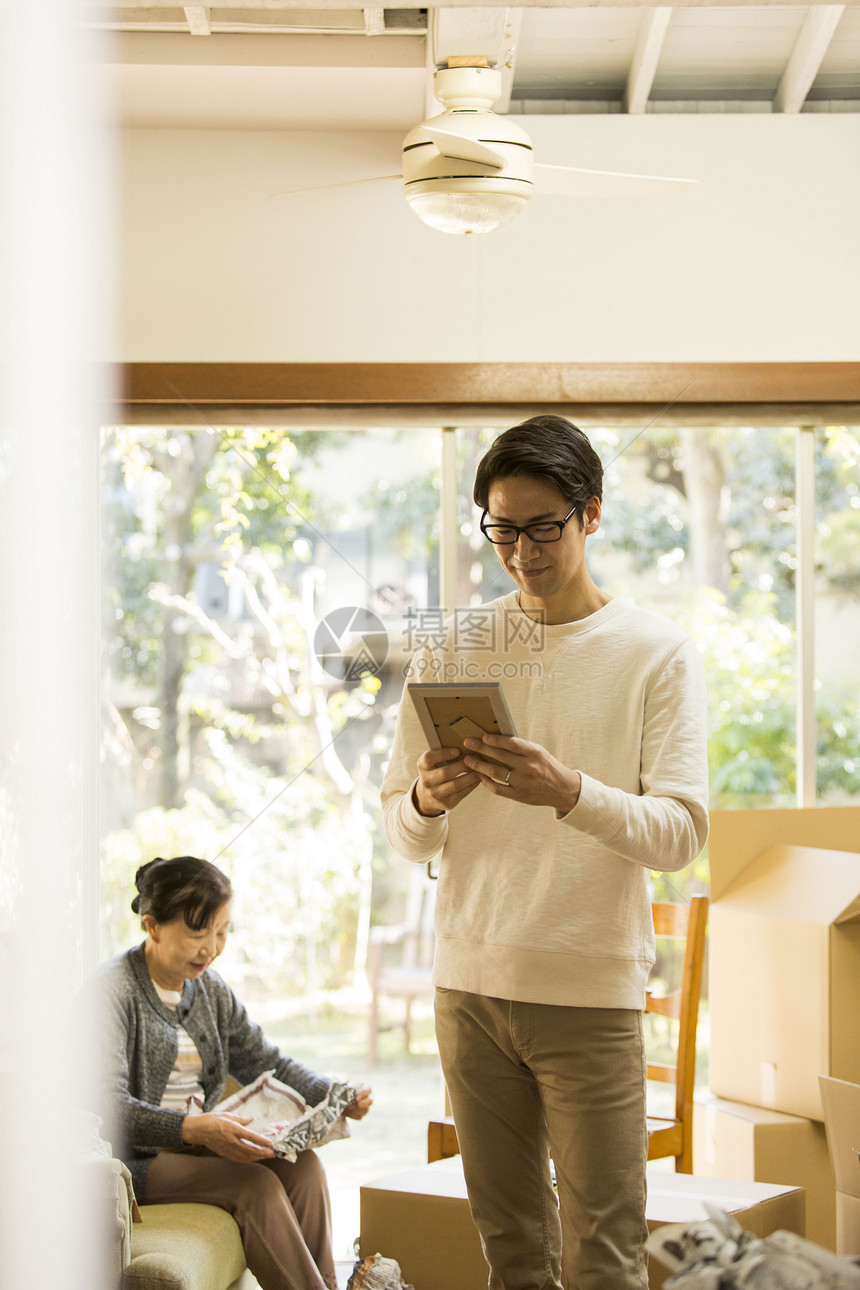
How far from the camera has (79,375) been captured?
663 millimetres

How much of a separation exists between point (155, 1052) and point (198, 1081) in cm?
11

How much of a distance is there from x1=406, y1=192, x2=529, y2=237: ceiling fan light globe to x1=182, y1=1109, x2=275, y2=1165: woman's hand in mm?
1458

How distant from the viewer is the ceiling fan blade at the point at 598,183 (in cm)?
184

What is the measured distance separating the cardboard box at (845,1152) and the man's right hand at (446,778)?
0.63 metres

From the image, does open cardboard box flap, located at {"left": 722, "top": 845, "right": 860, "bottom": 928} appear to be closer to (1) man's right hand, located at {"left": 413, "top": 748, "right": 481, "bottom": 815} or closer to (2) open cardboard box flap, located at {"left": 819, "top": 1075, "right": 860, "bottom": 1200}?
(2) open cardboard box flap, located at {"left": 819, "top": 1075, "right": 860, "bottom": 1200}

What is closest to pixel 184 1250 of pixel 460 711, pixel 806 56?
pixel 460 711

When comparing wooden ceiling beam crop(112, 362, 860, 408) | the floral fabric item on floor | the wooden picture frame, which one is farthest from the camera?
wooden ceiling beam crop(112, 362, 860, 408)

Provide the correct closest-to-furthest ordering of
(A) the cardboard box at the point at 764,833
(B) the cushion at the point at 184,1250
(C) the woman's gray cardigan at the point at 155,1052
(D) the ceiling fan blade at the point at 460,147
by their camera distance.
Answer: (B) the cushion at the point at 184,1250
(D) the ceiling fan blade at the point at 460,147
(C) the woman's gray cardigan at the point at 155,1052
(A) the cardboard box at the point at 764,833

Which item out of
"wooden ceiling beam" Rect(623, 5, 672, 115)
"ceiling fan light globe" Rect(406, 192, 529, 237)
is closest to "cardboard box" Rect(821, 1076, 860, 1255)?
"ceiling fan light globe" Rect(406, 192, 529, 237)

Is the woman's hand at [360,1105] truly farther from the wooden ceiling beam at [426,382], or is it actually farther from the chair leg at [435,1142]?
the wooden ceiling beam at [426,382]

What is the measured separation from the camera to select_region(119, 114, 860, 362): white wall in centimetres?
250

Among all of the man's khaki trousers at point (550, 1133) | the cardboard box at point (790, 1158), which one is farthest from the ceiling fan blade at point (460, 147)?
the cardboard box at point (790, 1158)

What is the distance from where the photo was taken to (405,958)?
296 centimetres

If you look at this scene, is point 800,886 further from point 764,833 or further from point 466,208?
point 466,208
